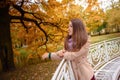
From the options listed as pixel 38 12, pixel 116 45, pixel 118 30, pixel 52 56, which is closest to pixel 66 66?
pixel 52 56

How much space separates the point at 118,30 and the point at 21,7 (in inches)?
153

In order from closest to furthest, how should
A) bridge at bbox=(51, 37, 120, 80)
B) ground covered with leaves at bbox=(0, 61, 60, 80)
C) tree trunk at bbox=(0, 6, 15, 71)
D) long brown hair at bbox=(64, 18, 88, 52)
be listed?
1. long brown hair at bbox=(64, 18, 88, 52)
2. bridge at bbox=(51, 37, 120, 80)
3. ground covered with leaves at bbox=(0, 61, 60, 80)
4. tree trunk at bbox=(0, 6, 15, 71)

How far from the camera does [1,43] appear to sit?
8.34m

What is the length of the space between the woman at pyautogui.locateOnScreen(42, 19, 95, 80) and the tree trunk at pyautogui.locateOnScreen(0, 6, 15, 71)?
6550 millimetres

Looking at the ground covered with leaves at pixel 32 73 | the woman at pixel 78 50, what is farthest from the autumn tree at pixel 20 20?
the woman at pixel 78 50

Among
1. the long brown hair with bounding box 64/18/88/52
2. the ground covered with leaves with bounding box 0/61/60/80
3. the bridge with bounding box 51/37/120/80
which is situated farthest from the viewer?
the ground covered with leaves with bounding box 0/61/60/80

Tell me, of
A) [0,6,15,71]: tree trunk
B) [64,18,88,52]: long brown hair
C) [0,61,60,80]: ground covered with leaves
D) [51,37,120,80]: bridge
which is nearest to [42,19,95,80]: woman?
[64,18,88,52]: long brown hair

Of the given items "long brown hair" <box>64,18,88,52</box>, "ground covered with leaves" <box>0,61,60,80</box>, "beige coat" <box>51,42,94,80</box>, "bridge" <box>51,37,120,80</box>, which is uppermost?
"long brown hair" <box>64,18,88,52</box>

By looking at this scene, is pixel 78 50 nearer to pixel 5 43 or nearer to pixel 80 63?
pixel 80 63

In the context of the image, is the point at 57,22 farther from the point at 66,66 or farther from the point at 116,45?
the point at 66,66

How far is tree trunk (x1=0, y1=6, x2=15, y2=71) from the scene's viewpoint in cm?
818

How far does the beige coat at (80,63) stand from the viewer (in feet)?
5.94

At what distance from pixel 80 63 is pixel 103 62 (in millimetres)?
2847

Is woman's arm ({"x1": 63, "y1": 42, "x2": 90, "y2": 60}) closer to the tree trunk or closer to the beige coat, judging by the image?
the beige coat
